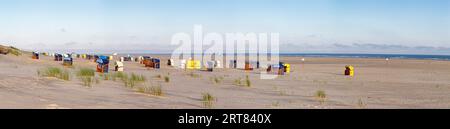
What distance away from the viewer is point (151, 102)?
449 inches

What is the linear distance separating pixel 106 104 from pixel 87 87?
4.46m

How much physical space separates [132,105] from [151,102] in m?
1.08

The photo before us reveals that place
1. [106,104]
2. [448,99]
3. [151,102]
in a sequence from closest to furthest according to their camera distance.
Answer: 1. [106,104]
2. [151,102]
3. [448,99]
